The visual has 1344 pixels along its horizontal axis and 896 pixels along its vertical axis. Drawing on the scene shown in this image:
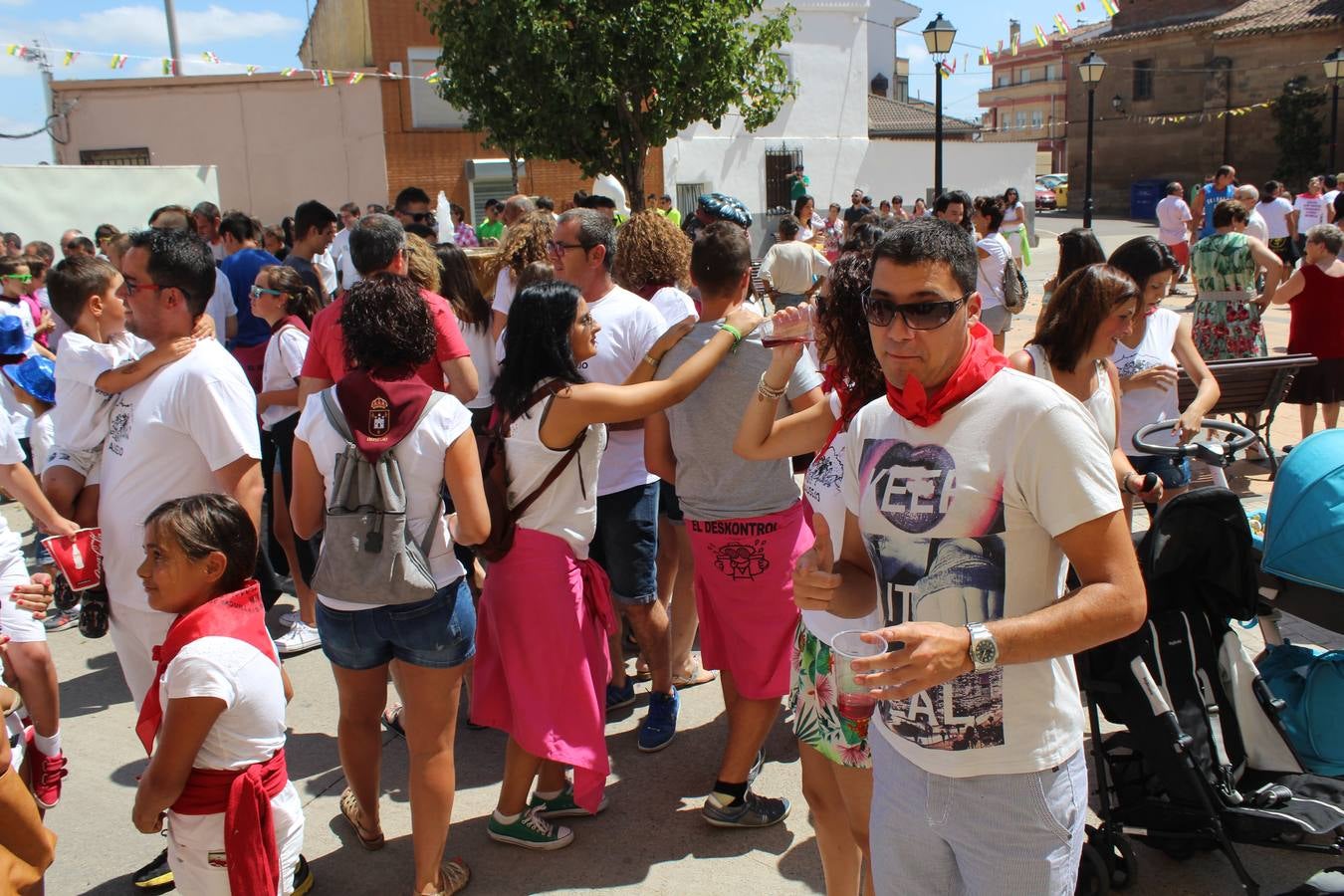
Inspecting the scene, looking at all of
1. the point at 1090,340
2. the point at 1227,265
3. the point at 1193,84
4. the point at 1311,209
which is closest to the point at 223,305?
the point at 1090,340

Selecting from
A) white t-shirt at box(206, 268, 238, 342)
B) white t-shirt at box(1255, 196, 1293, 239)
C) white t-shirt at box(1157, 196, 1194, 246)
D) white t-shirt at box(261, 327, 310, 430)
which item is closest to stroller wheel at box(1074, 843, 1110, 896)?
white t-shirt at box(261, 327, 310, 430)

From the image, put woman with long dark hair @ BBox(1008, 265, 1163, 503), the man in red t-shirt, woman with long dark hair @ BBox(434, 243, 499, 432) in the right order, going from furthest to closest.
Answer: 1. woman with long dark hair @ BBox(434, 243, 499, 432)
2. the man in red t-shirt
3. woman with long dark hair @ BBox(1008, 265, 1163, 503)

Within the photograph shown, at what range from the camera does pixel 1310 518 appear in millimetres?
2891

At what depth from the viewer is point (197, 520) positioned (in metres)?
2.68

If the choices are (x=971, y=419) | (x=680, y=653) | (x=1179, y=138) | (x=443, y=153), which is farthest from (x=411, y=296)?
(x=1179, y=138)

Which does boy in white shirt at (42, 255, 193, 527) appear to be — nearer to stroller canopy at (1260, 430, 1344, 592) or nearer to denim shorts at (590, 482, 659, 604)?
denim shorts at (590, 482, 659, 604)

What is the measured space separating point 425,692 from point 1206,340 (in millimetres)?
7256

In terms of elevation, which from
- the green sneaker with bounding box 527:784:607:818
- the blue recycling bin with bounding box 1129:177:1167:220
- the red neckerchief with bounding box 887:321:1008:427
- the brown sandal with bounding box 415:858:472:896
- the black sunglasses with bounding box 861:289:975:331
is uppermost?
the blue recycling bin with bounding box 1129:177:1167:220

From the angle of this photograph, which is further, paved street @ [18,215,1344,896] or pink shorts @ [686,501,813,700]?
pink shorts @ [686,501,813,700]

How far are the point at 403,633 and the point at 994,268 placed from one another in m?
6.05

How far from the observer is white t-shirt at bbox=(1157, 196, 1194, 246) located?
55.6 feet

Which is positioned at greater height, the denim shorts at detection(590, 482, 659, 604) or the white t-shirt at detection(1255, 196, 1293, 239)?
the white t-shirt at detection(1255, 196, 1293, 239)

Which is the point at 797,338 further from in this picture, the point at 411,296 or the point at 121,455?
the point at 121,455

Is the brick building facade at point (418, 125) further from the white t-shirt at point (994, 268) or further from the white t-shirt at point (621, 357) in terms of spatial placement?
the white t-shirt at point (621, 357)
